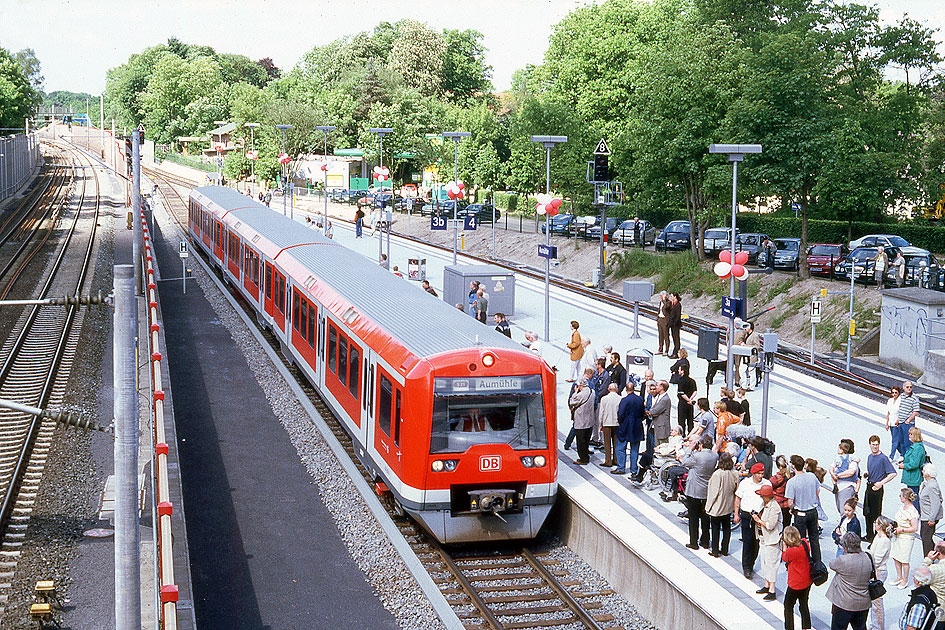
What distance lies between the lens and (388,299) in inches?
741

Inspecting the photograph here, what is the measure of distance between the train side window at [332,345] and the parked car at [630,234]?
29331 mm

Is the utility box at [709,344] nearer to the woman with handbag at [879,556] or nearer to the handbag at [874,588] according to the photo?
the woman with handbag at [879,556]

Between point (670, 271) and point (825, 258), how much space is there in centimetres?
610

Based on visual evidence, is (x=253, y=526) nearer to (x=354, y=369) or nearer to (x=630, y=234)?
(x=354, y=369)

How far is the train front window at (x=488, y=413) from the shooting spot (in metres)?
14.0

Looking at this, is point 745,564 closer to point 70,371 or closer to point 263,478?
point 263,478

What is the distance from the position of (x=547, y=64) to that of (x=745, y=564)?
5677 centimetres

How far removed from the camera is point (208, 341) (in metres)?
28.5

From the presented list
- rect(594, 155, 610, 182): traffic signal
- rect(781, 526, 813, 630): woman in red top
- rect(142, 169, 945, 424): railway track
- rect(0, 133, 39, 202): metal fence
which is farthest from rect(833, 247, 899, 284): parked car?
rect(0, 133, 39, 202): metal fence

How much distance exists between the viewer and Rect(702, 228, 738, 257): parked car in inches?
1666

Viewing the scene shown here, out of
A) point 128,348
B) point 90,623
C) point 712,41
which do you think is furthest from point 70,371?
point 712,41

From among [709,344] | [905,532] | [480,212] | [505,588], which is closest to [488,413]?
[505,588]

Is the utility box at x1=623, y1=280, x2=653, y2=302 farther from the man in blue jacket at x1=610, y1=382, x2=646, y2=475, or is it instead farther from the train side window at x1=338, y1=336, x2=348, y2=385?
the man in blue jacket at x1=610, y1=382, x2=646, y2=475

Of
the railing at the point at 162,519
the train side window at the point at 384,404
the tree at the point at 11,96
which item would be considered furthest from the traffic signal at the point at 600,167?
the tree at the point at 11,96
